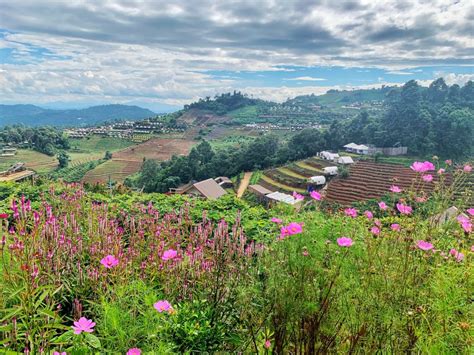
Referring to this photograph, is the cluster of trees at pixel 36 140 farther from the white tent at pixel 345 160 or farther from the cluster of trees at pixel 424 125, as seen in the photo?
the cluster of trees at pixel 424 125

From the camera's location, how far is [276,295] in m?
1.77

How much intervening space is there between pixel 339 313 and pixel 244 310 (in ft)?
1.63

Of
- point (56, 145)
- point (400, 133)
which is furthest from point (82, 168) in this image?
point (400, 133)

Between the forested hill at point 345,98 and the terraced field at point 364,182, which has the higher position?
the forested hill at point 345,98

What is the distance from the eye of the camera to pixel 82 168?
1961 inches

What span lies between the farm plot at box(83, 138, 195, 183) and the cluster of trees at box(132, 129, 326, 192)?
507 cm

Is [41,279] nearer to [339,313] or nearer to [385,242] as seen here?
[339,313]

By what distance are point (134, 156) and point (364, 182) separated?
3928 centimetres

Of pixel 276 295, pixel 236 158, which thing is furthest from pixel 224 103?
pixel 276 295

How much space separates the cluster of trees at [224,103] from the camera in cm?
10850

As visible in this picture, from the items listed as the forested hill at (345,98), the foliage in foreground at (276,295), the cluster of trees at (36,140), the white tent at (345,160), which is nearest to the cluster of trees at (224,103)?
the forested hill at (345,98)

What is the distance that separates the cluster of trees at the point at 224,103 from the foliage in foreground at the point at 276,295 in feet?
345

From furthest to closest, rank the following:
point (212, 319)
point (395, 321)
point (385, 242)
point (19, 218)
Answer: point (19, 218), point (385, 242), point (212, 319), point (395, 321)

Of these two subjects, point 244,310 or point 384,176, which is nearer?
point 244,310
